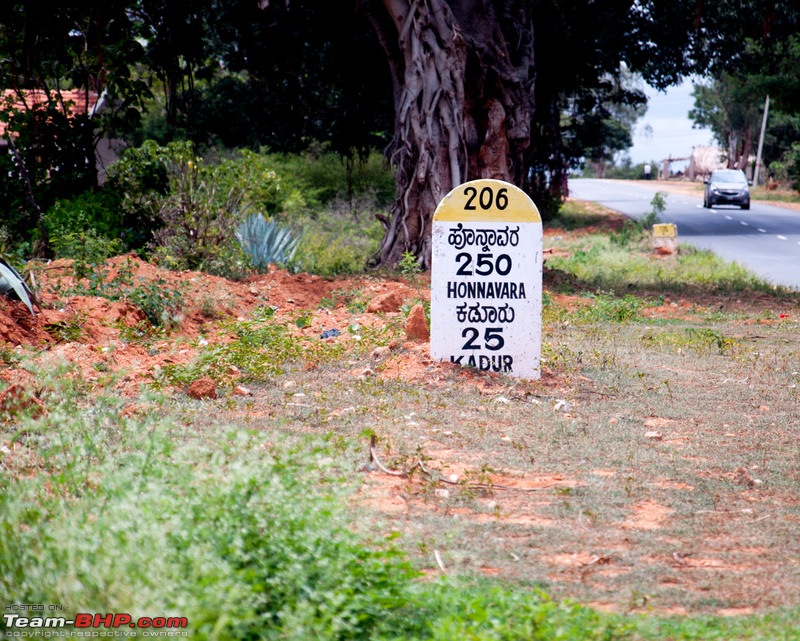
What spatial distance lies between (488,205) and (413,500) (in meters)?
3.27

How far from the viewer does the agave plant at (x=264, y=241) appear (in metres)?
13.6

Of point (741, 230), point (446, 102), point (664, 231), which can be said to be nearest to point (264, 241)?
point (446, 102)

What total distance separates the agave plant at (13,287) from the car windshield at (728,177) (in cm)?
3515

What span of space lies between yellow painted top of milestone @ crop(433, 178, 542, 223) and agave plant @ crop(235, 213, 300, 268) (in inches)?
247

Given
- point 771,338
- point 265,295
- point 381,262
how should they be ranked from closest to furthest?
1. point 771,338
2. point 265,295
3. point 381,262

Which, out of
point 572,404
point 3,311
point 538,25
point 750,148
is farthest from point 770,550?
point 750,148

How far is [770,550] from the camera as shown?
4258 millimetres

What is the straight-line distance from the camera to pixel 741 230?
2972 cm

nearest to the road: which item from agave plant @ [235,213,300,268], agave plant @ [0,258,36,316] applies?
agave plant @ [235,213,300,268]

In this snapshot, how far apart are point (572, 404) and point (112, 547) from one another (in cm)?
431

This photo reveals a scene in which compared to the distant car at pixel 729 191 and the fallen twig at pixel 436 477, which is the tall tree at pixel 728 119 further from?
the fallen twig at pixel 436 477

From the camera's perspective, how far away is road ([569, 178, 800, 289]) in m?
20.7

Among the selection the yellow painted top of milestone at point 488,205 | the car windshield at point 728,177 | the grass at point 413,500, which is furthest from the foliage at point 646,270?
the car windshield at point 728,177

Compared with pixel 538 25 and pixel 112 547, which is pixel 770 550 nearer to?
pixel 112 547
